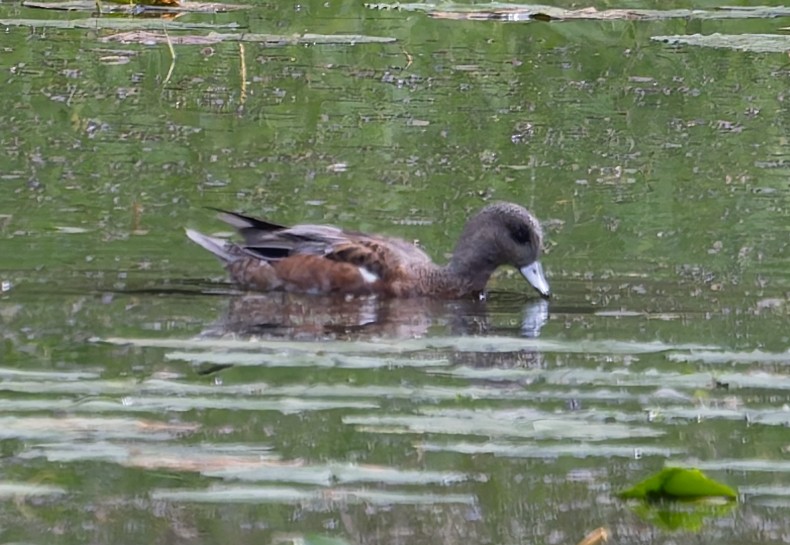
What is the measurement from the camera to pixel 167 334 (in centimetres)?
665

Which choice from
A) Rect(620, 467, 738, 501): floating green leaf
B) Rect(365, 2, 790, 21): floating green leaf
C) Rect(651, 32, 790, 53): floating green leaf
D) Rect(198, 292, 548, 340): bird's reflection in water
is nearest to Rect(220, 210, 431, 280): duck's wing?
Rect(198, 292, 548, 340): bird's reflection in water

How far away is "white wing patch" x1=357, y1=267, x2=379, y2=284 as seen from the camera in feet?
26.0

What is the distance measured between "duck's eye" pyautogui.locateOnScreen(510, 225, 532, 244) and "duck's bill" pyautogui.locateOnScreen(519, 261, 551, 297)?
0.37 ft

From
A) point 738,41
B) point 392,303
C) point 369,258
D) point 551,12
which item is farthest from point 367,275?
point 551,12

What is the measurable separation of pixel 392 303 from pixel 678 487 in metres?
3.14

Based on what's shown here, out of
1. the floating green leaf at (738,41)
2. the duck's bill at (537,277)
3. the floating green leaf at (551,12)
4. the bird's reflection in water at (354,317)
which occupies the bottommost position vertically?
the bird's reflection in water at (354,317)

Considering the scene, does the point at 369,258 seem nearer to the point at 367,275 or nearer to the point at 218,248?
the point at 367,275

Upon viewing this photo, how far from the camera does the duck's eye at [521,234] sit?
313 inches

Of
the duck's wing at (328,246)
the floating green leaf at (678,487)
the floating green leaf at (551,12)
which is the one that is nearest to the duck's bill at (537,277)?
the duck's wing at (328,246)

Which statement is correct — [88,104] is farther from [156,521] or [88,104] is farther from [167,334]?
[156,521]

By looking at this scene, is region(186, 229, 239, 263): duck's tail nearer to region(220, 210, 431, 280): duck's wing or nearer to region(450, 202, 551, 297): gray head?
region(220, 210, 431, 280): duck's wing

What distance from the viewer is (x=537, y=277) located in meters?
7.78

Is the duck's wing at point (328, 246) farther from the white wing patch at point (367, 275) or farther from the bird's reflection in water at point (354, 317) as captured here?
the bird's reflection in water at point (354, 317)

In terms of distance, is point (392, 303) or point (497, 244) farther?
point (497, 244)
